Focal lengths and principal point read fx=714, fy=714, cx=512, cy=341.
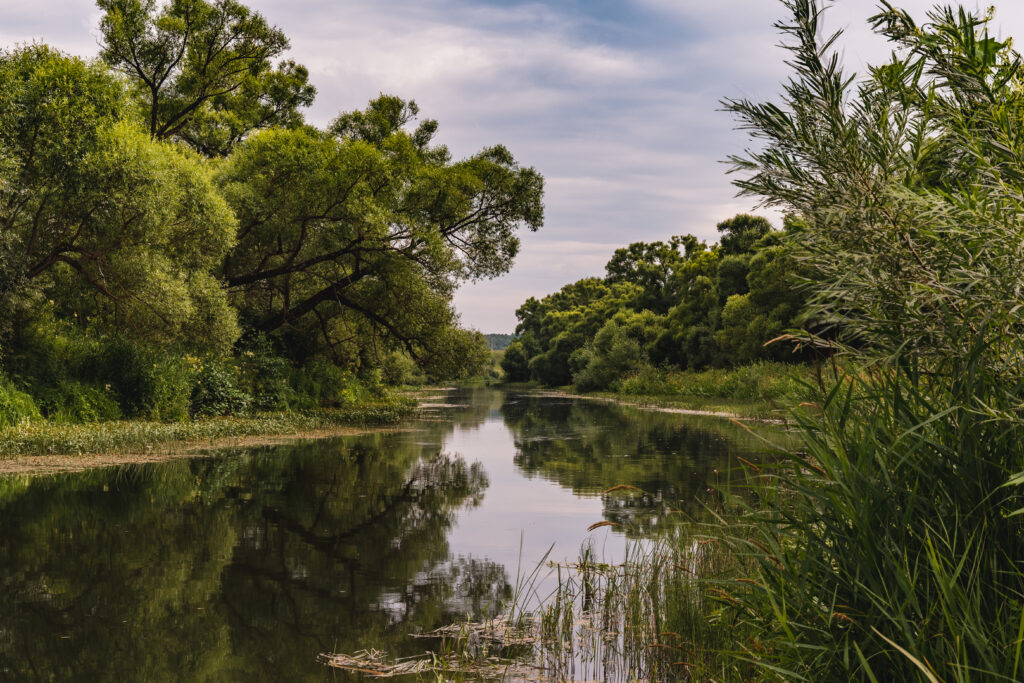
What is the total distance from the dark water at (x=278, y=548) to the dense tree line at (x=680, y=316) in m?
5.10

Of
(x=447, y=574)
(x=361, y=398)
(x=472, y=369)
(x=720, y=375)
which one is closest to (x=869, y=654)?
(x=447, y=574)

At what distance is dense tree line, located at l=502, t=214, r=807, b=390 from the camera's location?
44031 mm

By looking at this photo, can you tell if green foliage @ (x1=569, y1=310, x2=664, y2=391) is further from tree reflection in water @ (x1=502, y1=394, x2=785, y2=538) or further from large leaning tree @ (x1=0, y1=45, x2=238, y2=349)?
large leaning tree @ (x1=0, y1=45, x2=238, y2=349)

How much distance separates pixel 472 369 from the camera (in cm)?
3183

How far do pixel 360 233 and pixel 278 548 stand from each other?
1850 centimetres

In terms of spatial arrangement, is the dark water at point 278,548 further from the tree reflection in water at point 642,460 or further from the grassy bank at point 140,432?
the grassy bank at point 140,432

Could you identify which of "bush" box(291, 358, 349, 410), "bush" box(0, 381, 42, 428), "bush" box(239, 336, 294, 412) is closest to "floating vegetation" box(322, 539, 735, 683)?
"bush" box(0, 381, 42, 428)

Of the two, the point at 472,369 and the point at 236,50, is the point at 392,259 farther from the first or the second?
the point at 236,50

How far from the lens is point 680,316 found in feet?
197

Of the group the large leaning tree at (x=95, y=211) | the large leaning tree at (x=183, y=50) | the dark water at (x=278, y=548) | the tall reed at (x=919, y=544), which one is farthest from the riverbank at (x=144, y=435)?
the tall reed at (x=919, y=544)

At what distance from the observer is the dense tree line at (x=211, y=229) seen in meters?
17.7

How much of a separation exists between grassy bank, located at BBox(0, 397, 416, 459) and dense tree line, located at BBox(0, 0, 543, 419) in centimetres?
121

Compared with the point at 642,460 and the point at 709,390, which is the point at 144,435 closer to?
the point at 642,460

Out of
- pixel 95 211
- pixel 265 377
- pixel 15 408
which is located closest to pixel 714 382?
pixel 265 377
